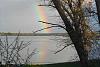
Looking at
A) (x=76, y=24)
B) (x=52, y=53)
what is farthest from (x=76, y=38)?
(x=52, y=53)

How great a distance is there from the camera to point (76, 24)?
9.68m

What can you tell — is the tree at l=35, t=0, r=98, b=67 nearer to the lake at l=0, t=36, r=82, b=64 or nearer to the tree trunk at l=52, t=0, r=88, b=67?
the tree trunk at l=52, t=0, r=88, b=67

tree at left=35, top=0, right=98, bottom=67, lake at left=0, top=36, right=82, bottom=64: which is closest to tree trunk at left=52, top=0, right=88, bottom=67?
tree at left=35, top=0, right=98, bottom=67

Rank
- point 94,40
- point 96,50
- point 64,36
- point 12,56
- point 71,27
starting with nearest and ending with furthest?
point 12,56, point 71,27, point 94,40, point 96,50, point 64,36

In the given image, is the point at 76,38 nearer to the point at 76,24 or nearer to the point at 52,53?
the point at 76,24

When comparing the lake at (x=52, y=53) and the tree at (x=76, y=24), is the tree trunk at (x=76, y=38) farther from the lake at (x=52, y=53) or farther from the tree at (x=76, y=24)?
the lake at (x=52, y=53)

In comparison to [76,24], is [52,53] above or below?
below

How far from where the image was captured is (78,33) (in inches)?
375

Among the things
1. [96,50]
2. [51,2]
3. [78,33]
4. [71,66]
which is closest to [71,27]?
[78,33]

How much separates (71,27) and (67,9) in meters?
0.74

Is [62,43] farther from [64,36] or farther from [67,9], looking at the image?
[67,9]

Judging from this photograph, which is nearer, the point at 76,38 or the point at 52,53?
the point at 76,38

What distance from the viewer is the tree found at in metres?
9.27

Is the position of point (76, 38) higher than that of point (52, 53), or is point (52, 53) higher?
point (76, 38)
